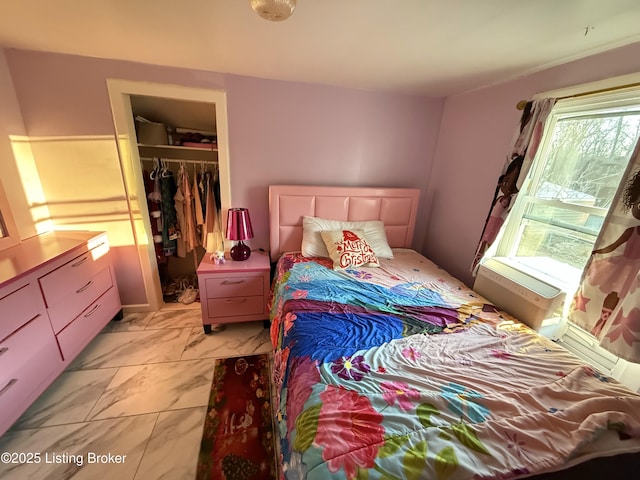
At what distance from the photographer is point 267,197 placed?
7.88ft

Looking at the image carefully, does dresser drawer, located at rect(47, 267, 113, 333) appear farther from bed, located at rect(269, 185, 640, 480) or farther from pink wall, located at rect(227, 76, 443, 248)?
bed, located at rect(269, 185, 640, 480)

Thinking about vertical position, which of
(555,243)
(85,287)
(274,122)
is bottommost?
(85,287)

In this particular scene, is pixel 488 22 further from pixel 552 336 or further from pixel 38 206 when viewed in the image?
pixel 38 206

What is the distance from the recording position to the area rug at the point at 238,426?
127 centimetres

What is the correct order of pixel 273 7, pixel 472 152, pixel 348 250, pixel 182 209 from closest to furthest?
pixel 273 7, pixel 348 250, pixel 472 152, pixel 182 209

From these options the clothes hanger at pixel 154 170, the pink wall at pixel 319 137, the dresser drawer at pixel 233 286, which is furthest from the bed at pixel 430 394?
the clothes hanger at pixel 154 170

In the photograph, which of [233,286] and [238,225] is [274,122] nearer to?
[238,225]

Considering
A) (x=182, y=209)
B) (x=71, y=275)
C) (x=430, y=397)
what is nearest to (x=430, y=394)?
(x=430, y=397)

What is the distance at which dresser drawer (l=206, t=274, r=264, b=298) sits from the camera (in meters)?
2.09

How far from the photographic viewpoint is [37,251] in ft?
5.44

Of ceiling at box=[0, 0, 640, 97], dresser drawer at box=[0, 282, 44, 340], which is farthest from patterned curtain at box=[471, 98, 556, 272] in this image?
dresser drawer at box=[0, 282, 44, 340]

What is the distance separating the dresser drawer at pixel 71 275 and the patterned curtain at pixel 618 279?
10.2 feet

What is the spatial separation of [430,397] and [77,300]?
2295 mm

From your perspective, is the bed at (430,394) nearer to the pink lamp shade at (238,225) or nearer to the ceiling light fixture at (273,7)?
the pink lamp shade at (238,225)
